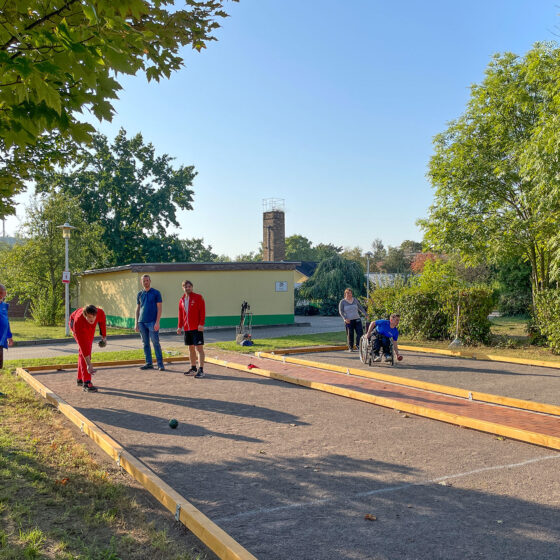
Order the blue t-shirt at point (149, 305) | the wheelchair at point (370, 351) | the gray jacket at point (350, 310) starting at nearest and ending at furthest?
the blue t-shirt at point (149, 305)
the wheelchair at point (370, 351)
the gray jacket at point (350, 310)

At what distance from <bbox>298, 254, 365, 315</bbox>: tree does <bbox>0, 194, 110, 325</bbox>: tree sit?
19069 millimetres

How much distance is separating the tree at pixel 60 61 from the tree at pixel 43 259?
85.5 feet

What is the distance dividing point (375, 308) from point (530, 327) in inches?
224

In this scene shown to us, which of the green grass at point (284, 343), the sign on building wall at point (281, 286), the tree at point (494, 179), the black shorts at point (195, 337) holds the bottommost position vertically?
the green grass at point (284, 343)

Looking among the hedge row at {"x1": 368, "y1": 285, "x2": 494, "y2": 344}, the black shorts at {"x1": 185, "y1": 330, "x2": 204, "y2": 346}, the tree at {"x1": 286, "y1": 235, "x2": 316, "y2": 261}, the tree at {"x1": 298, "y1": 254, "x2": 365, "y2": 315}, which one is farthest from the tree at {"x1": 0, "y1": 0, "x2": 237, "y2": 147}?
the tree at {"x1": 286, "y1": 235, "x2": 316, "y2": 261}

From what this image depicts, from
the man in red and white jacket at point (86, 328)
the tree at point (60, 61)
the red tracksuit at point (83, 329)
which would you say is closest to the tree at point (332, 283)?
the man in red and white jacket at point (86, 328)

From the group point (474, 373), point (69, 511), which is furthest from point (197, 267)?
point (69, 511)

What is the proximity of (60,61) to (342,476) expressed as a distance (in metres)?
4.35

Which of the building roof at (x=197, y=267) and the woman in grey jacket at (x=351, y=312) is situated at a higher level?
the building roof at (x=197, y=267)

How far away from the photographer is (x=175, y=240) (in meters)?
44.4

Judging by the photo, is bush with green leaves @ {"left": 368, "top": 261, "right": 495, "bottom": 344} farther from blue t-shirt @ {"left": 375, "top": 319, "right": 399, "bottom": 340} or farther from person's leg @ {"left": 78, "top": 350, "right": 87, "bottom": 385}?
person's leg @ {"left": 78, "top": 350, "right": 87, "bottom": 385}

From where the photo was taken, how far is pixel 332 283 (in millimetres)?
41625

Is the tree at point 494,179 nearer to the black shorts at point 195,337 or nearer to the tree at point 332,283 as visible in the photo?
the black shorts at point 195,337

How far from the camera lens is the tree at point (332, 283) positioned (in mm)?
41594
